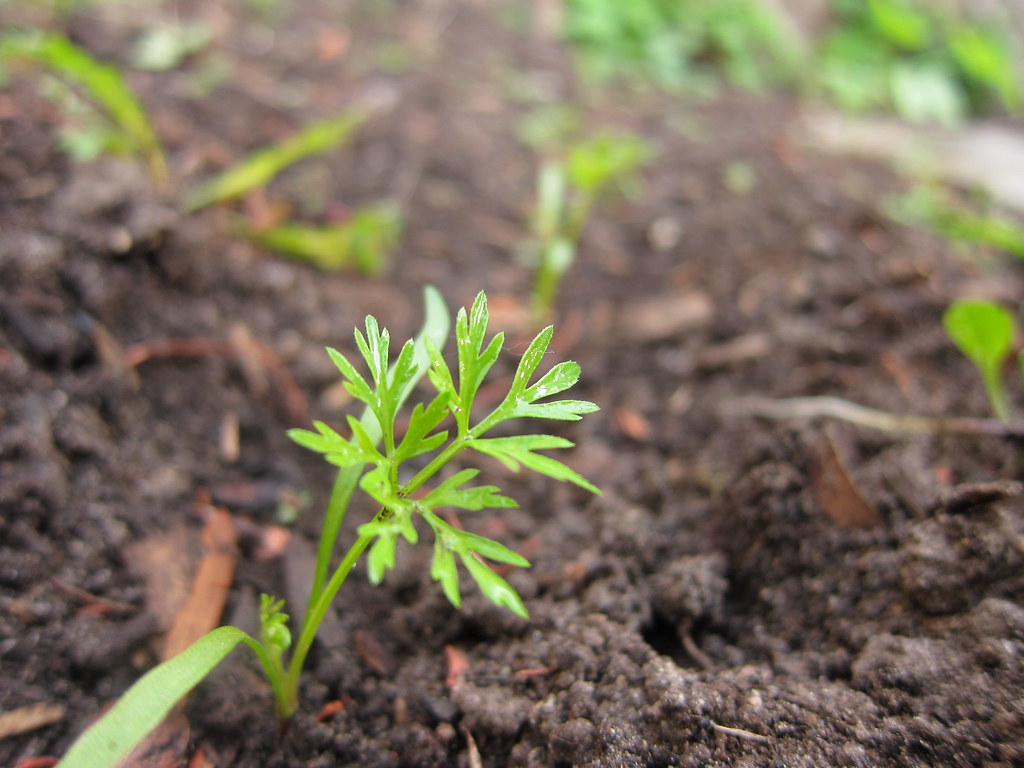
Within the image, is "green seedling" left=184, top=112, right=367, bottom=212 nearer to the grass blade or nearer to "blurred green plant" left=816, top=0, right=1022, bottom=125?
the grass blade

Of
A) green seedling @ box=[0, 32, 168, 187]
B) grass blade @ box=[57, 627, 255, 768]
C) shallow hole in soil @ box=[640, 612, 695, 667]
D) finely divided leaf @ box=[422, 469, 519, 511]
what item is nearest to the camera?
grass blade @ box=[57, 627, 255, 768]

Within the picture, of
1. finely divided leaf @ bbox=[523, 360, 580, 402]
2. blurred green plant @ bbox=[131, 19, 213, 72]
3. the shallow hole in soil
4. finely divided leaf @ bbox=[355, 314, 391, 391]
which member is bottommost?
the shallow hole in soil

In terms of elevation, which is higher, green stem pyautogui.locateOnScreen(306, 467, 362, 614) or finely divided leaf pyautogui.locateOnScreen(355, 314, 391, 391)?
finely divided leaf pyautogui.locateOnScreen(355, 314, 391, 391)

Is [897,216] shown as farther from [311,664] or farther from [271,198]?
[311,664]

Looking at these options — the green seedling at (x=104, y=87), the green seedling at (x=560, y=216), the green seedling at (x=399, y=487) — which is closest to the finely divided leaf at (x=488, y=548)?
the green seedling at (x=399, y=487)

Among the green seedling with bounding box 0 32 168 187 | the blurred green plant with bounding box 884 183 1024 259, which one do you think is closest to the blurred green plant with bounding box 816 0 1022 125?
the blurred green plant with bounding box 884 183 1024 259

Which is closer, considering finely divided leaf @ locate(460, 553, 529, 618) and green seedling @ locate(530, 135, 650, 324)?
finely divided leaf @ locate(460, 553, 529, 618)

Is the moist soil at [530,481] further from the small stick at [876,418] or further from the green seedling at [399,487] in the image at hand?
the green seedling at [399,487]
